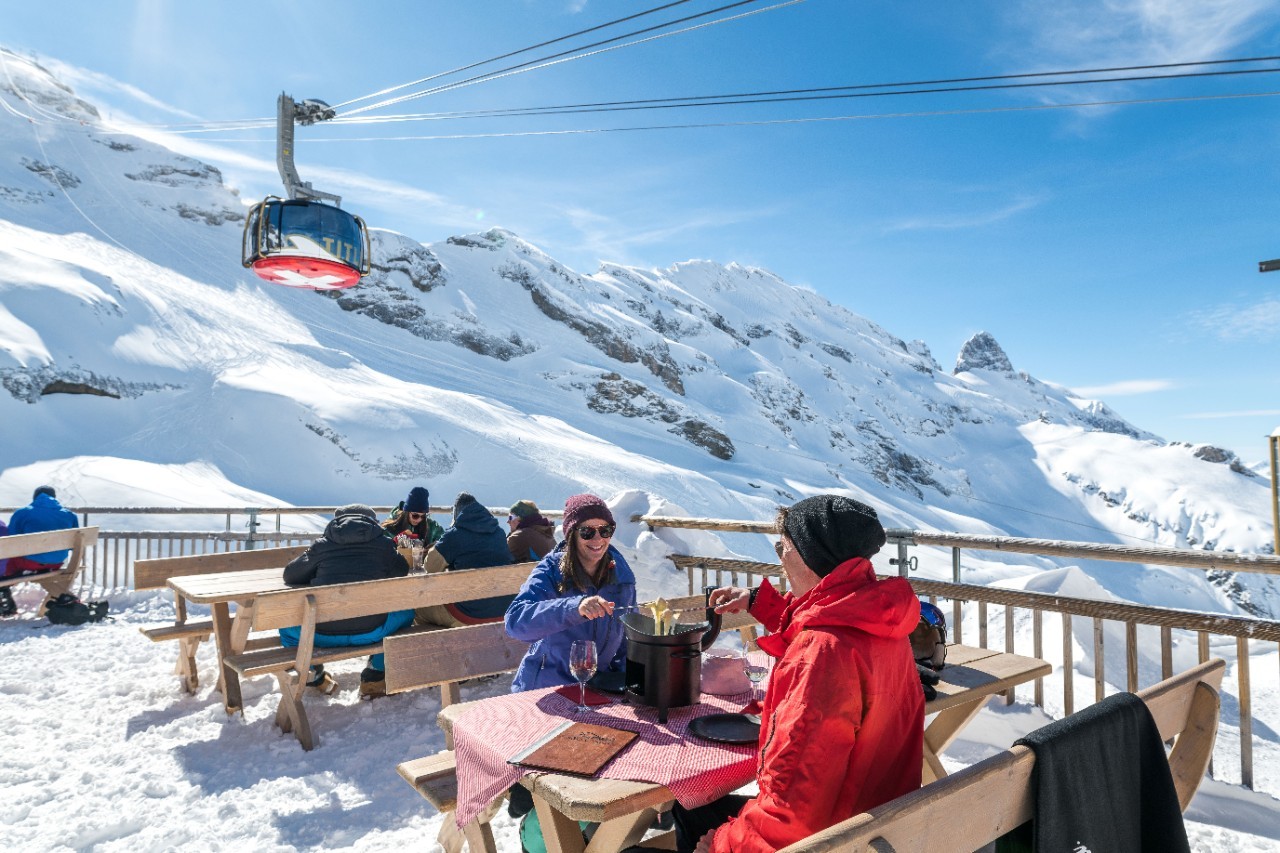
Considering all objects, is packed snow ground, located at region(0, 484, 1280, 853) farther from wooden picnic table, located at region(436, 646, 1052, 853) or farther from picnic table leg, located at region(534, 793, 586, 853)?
picnic table leg, located at region(534, 793, 586, 853)

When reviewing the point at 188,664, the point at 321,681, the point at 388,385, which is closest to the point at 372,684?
the point at 321,681

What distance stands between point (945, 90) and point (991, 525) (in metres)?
79.3

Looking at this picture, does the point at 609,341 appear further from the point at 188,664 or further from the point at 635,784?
the point at 635,784

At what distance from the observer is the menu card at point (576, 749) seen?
73.0 inches

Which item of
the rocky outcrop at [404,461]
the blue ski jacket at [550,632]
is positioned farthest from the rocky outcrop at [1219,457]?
the blue ski jacket at [550,632]

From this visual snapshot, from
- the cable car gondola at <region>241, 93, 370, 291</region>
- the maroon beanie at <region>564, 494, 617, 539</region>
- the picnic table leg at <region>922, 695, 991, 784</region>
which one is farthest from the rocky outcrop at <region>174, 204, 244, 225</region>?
the picnic table leg at <region>922, 695, 991, 784</region>

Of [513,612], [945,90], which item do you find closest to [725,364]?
[945,90]

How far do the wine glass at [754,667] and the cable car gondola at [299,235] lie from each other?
14.0 feet

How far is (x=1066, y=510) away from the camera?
109438 mm

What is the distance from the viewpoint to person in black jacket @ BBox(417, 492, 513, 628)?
523 cm

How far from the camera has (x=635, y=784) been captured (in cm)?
176

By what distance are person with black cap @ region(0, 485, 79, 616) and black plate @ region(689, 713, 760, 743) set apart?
7878 mm

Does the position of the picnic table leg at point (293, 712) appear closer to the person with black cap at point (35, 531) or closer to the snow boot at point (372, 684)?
the snow boot at point (372, 684)

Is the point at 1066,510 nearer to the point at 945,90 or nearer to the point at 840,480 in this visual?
the point at 840,480
